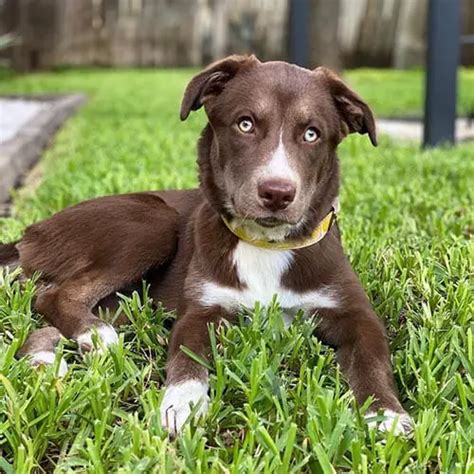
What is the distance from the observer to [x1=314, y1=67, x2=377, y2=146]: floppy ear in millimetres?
3062

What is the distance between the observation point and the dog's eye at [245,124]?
290 cm

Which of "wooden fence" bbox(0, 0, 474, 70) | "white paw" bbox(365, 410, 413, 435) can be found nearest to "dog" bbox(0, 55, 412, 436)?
"white paw" bbox(365, 410, 413, 435)

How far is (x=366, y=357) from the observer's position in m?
2.59

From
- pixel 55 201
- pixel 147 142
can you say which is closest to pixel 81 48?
pixel 147 142

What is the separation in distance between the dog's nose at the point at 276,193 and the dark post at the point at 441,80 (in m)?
5.54

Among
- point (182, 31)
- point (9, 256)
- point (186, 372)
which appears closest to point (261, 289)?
point (186, 372)

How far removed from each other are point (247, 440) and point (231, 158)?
1.07m

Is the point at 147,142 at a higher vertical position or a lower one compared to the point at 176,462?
lower

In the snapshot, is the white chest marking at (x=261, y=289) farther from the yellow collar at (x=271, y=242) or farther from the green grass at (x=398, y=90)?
the green grass at (x=398, y=90)

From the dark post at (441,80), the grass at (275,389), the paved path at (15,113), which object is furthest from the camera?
the paved path at (15,113)

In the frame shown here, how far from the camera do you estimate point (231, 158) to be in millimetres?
2918

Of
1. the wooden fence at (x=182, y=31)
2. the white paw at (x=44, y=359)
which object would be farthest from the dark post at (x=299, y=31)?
the wooden fence at (x=182, y=31)

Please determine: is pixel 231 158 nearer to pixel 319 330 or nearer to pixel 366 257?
pixel 319 330

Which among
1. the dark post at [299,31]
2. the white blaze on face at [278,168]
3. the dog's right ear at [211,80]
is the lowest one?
the dark post at [299,31]
